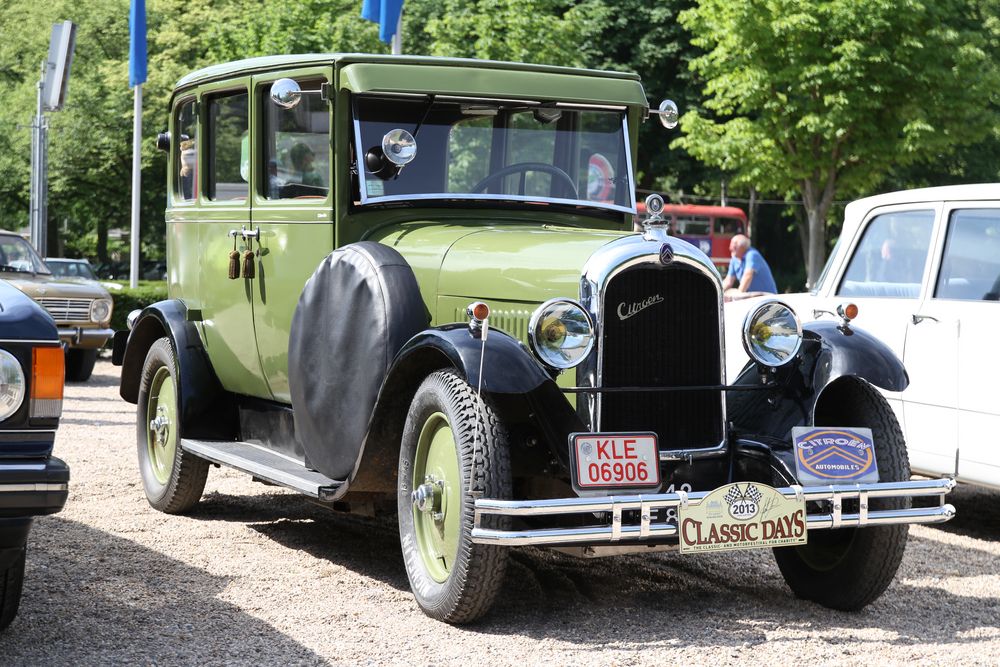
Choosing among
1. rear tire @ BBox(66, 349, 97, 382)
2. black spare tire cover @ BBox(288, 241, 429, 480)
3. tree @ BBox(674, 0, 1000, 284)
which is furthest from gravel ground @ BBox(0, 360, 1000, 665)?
tree @ BBox(674, 0, 1000, 284)

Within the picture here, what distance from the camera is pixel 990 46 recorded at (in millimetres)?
28281

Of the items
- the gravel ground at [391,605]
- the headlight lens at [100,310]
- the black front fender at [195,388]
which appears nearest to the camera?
the gravel ground at [391,605]

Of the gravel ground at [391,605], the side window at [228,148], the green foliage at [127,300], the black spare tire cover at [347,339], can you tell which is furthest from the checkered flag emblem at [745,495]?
the green foliage at [127,300]

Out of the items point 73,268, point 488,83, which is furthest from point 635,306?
point 73,268

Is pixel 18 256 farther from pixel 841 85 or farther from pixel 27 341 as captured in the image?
pixel 841 85

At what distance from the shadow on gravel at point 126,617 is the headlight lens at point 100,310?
977 cm

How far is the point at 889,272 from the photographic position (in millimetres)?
7637

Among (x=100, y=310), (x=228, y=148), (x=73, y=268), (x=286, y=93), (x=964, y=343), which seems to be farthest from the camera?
(x=73, y=268)

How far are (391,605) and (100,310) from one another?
1144 centimetres

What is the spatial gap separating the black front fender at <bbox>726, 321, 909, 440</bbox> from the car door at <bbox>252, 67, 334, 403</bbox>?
79.8 inches

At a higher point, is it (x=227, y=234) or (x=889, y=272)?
(x=227, y=234)

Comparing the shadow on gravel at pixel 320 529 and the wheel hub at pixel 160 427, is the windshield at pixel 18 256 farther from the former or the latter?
the shadow on gravel at pixel 320 529

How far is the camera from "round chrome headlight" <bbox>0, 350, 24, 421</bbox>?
4152 mm

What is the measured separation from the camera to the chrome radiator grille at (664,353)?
202 inches
